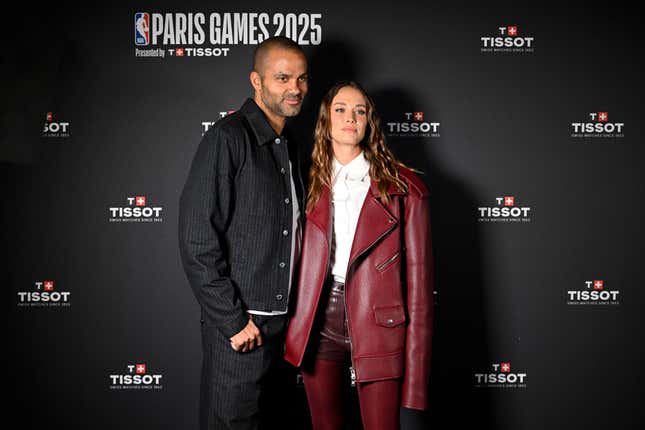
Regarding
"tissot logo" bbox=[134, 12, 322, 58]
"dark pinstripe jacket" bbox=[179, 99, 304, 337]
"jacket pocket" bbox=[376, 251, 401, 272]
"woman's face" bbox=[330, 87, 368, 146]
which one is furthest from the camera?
"tissot logo" bbox=[134, 12, 322, 58]

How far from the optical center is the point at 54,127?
2611mm

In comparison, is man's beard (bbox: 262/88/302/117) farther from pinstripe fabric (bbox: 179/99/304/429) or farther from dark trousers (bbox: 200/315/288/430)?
dark trousers (bbox: 200/315/288/430)

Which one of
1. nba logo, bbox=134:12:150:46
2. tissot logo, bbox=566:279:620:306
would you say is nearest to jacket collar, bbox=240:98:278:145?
nba logo, bbox=134:12:150:46

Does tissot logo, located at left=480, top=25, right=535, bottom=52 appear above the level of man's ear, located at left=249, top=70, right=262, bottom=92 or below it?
above

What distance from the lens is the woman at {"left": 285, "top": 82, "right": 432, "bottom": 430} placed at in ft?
6.00

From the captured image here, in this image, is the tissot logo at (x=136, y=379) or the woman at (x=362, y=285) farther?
the tissot logo at (x=136, y=379)

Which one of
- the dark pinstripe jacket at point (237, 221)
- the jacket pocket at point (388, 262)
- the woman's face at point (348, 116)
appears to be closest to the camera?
the dark pinstripe jacket at point (237, 221)

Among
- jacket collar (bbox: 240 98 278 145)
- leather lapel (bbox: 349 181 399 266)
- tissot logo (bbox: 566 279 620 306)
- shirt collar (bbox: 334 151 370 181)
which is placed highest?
jacket collar (bbox: 240 98 278 145)

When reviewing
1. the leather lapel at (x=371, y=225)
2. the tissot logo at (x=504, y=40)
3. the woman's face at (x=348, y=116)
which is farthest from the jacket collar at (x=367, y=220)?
the tissot logo at (x=504, y=40)

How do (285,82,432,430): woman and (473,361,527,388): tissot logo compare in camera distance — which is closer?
(285,82,432,430): woman

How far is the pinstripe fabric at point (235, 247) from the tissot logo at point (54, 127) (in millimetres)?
1211

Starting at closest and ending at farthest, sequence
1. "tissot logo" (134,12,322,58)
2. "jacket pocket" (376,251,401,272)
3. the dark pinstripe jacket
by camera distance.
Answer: the dark pinstripe jacket
"jacket pocket" (376,251,401,272)
"tissot logo" (134,12,322,58)

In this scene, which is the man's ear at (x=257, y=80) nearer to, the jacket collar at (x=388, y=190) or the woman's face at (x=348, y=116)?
the woman's face at (x=348, y=116)

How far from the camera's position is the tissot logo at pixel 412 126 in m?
2.64
